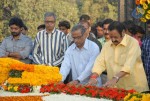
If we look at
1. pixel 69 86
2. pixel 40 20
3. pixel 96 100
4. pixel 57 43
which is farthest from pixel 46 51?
pixel 40 20

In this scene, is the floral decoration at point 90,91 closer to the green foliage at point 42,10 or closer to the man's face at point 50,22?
the man's face at point 50,22

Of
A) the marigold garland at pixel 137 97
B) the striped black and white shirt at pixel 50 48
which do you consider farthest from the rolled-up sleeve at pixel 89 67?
the marigold garland at pixel 137 97

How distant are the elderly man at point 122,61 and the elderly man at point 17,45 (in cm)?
210

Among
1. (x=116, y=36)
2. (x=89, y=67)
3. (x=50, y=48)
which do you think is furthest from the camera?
(x=50, y=48)

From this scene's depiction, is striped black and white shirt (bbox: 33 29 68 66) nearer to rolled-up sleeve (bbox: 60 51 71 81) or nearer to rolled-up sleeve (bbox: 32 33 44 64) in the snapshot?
rolled-up sleeve (bbox: 32 33 44 64)

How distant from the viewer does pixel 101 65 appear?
7.62 meters

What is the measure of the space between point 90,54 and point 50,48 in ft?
3.44

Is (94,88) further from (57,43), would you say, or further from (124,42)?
(57,43)

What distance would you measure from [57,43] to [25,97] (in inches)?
94.3

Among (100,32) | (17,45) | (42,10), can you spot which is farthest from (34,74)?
(42,10)

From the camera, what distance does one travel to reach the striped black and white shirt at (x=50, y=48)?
887cm

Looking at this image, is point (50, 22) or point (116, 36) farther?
point (50, 22)

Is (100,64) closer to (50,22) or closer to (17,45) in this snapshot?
(50,22)

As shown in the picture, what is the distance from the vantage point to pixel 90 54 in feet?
26.9
